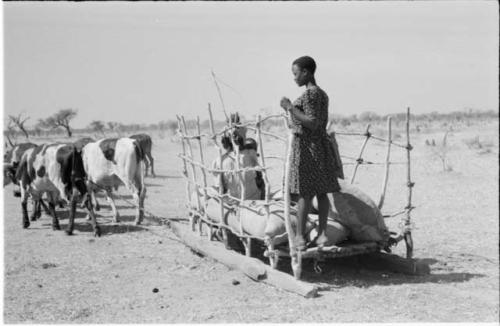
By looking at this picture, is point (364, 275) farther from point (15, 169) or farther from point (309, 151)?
point (15, 169)

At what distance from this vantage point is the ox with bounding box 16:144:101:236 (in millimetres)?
9211

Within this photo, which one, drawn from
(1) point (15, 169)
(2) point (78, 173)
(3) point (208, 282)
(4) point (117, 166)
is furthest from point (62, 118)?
(3) point (208, 282)

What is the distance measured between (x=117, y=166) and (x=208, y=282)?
4.51m

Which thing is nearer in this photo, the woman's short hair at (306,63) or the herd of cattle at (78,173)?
the woman's short hair at (306,63)

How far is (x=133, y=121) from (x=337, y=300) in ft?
244

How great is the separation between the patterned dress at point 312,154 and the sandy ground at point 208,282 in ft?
3.40

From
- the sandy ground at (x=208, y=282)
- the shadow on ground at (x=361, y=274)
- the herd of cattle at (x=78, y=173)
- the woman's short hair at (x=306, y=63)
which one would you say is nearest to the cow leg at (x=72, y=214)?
the herd of cattle at (x=78, y=173)

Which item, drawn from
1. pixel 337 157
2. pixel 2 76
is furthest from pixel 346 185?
pixel 2 76

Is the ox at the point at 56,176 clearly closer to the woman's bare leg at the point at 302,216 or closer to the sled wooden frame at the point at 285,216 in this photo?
the sled wooden frame at the point at 285,216

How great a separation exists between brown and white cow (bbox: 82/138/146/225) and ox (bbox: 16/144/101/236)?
29.5 inches

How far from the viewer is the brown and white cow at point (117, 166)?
9.95m

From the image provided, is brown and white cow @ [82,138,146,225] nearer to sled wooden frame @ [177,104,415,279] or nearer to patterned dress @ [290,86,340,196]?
sled wooden frame @ [177,104,415,279]

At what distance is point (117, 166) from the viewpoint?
33.0 feet

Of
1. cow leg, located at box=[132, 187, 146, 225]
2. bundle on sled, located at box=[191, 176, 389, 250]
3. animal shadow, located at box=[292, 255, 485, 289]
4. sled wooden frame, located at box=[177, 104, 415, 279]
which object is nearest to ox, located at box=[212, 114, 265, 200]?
sled wooden frame, located at box=[177, 104, 415, 279]
